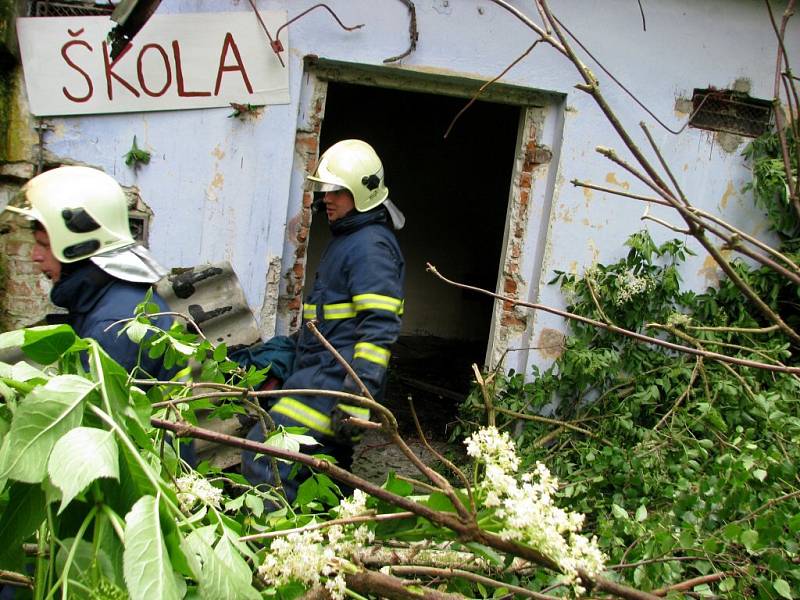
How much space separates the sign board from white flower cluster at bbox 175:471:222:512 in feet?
10.00

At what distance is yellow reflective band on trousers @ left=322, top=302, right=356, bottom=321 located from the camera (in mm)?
3426

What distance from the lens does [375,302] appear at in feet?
10.8

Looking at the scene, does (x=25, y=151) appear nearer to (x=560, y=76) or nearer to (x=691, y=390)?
(x=560, y=76)

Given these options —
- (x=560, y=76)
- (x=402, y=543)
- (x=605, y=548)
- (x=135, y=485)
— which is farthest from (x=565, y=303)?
(x=135, y=485)

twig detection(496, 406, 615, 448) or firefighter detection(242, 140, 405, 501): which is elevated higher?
firefighter detection(242, 140, 405, 501)

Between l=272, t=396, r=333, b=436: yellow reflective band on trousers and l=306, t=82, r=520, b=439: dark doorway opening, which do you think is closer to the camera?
l=272, t=396, r=333, b=436: yellow reflective band on trousers

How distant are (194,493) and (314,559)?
292mm

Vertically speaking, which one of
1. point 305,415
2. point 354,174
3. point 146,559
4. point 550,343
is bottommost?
point 305,415

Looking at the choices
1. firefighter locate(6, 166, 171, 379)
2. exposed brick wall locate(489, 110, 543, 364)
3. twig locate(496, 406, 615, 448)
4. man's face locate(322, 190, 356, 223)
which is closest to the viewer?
firefighter locate(6, 166, 171, 379)

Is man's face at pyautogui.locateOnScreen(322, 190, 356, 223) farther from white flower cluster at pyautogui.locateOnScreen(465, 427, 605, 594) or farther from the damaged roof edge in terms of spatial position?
white flower cluster at pyautogui.locateOnScreen(465, 427, 605, 594)

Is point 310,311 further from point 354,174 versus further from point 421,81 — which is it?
point 421,81

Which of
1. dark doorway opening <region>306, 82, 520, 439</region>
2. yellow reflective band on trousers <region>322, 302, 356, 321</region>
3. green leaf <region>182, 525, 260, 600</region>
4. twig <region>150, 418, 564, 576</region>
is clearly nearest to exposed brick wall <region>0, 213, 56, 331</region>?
yellow reflective band on trousers <region>322, 302, 356, 321</region>

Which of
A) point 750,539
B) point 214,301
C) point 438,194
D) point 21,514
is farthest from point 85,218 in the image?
point 438,194

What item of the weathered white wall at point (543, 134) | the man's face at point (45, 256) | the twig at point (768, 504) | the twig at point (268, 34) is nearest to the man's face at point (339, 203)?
the weathered white wall at point (543, 134)
